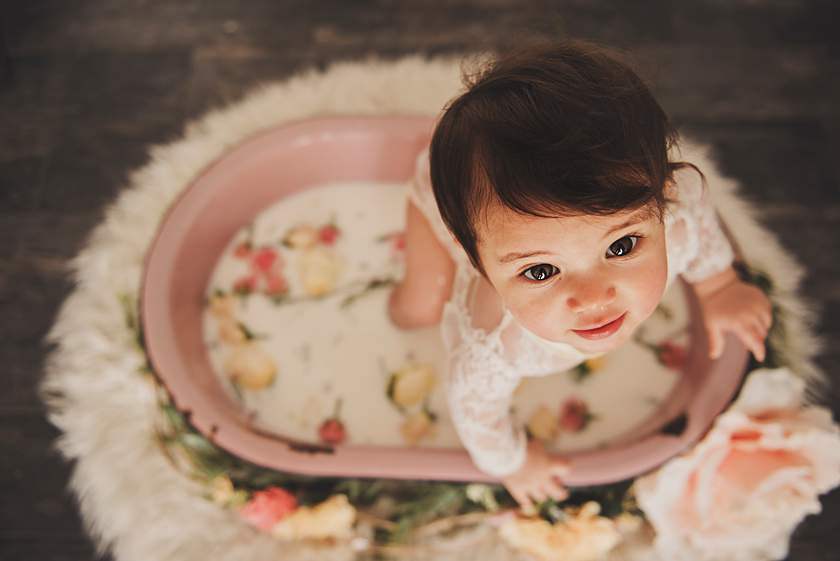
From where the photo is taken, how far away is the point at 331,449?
958 millimetres

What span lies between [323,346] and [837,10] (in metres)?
1.25

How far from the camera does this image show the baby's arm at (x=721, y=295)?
0.89 meters

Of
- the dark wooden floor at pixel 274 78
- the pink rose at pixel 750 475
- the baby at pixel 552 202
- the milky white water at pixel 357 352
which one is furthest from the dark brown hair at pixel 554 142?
the dark wooden floor at pixel 274 78

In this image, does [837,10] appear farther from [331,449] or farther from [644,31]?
[331,449]

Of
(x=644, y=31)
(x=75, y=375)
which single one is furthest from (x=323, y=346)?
(x=644, y=31)

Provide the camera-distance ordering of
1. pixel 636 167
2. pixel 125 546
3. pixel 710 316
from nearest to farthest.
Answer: pixel 636 167 → pixel 710 316 → pixel 125 546

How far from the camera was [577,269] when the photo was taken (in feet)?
2.12

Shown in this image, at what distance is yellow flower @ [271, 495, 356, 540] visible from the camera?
0.97 metres

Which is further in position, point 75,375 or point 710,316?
point 75,375

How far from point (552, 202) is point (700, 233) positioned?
38 cm

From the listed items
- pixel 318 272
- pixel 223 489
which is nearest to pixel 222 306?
pixel 318 272

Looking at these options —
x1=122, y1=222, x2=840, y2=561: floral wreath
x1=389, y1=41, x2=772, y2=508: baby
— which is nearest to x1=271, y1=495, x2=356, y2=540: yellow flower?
x1=122, y1=222, x2=840, y2=561: floral wreath

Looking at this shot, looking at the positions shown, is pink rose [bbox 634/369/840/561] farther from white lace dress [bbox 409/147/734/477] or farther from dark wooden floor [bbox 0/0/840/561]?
dark wooden floor [bbox 0/0/840/561]

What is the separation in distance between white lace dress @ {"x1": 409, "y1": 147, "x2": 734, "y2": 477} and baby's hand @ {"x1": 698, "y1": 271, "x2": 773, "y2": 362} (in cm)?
5
